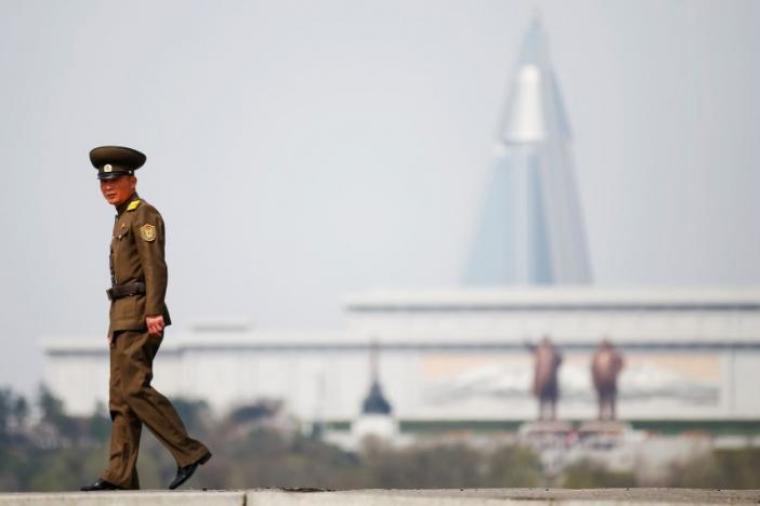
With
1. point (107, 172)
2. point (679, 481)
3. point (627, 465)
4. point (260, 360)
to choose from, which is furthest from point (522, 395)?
point (107, 172)

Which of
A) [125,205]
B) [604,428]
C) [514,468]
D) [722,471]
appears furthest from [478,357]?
[125,205]

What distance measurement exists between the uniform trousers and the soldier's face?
28.6 inches

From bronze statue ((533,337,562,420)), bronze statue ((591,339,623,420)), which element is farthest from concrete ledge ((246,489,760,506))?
bronze statue ((533,337,562,420))

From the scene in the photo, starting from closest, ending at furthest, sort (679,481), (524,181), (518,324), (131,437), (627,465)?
(131,437) < (679,481) < (627,465) < (518,324) < (524,181)

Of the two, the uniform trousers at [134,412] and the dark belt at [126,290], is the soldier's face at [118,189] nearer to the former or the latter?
the dark belt at [126,290]

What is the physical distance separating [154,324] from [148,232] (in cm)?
49

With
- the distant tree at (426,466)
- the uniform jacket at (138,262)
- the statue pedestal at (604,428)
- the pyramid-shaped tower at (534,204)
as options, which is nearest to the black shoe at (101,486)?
the uniform jacket at (138,262)

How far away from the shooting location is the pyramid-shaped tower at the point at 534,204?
565 feet

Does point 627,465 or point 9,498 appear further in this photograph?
point 627,465

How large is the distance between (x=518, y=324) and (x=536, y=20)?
3763cm

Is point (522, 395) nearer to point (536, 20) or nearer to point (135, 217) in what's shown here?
point (536, 20)

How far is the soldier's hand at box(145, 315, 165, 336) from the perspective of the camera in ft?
47.0

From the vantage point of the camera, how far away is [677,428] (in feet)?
450

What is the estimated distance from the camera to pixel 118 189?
14.6 metres
